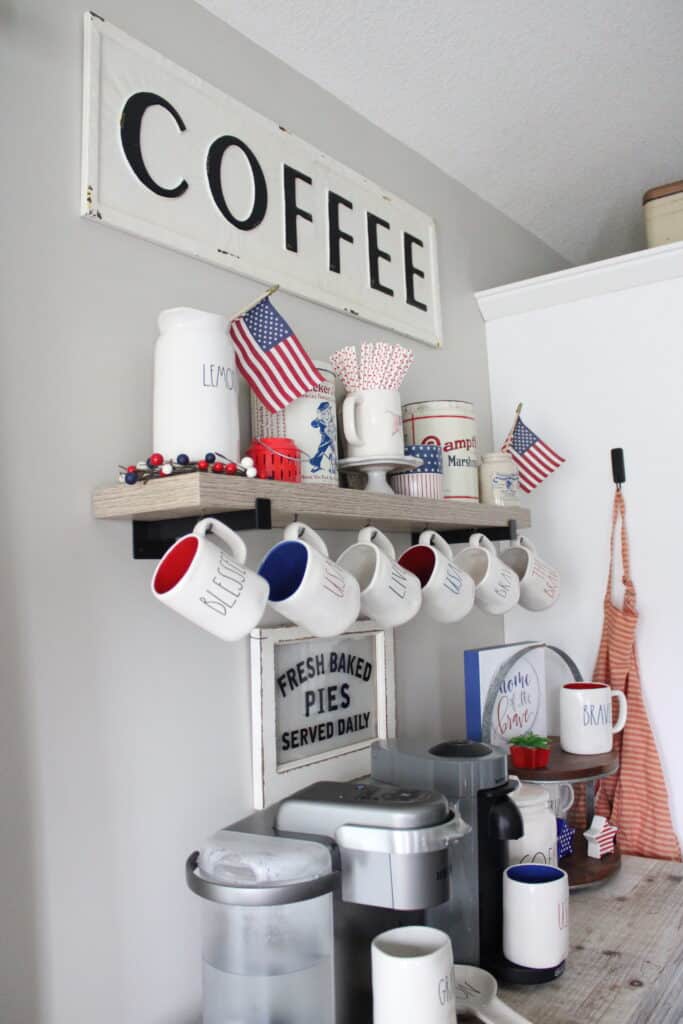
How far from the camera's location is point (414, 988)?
884 mm

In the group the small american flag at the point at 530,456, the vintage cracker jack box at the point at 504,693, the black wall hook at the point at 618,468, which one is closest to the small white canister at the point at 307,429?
the vintage cracker jack box at the point at 504,693

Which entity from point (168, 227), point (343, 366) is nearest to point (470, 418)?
point (343, 366)

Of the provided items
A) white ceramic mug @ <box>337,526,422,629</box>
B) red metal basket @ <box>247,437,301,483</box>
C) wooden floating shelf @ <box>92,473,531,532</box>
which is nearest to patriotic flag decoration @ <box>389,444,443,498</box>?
wooden floating shelf @ <box>92,473,531,532</box>

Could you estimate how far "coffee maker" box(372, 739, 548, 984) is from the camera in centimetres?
114

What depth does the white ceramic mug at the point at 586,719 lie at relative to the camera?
5.22ft

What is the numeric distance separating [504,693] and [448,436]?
48 centimetres

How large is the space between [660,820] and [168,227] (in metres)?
1.34

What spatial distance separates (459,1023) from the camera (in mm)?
1028

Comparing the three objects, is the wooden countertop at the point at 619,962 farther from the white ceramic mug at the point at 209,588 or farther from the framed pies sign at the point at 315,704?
the white ceramic mug at the point at 209,588

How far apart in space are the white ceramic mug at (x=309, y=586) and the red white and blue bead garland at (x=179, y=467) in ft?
0.38

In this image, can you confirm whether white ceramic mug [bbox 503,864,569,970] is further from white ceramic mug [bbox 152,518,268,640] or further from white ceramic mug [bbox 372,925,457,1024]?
white ceramic mug [bbox 152,518,268,640]

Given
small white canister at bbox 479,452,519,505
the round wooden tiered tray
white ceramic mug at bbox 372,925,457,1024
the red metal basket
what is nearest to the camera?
white ceramic mug at bbox 372,925,457,1024

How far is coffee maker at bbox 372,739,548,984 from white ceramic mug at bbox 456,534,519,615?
30cm

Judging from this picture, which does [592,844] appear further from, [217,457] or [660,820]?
[217,457]
